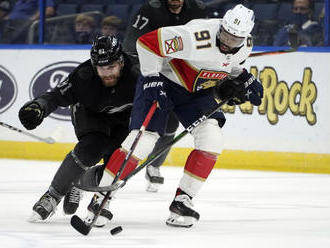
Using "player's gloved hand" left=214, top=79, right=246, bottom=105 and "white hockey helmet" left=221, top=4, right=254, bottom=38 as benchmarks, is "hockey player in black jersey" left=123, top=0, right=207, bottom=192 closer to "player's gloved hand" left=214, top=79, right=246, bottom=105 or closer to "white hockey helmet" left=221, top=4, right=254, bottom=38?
"player's gloved hand" left=214, top=79, right=246, bottom=105

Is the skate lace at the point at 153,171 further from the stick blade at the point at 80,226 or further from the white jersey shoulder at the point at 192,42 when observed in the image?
the stick blade at the point at 80,226

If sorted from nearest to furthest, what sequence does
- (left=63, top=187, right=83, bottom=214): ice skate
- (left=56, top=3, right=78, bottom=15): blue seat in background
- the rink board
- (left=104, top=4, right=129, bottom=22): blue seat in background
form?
(left=63, top=187, right=83, bottom=214): ice skate → the rink board → (left=104, top=4, right=129, bottom=22): blue seat in background → (left=56, top=3, right=78, bottom=15): blue seat in background

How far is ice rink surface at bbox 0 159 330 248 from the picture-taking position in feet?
12.6

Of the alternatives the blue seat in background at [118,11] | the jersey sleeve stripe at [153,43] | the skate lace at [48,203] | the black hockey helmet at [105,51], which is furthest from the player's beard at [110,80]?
the blue seat in background at [118,11]

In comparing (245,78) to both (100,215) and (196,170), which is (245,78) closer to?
(196,170)

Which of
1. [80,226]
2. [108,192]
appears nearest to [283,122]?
[108,192]

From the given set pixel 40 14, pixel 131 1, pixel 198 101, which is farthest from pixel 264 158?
pixel 198 101

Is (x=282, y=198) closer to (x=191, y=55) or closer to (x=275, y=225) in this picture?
(x=275, y=225)

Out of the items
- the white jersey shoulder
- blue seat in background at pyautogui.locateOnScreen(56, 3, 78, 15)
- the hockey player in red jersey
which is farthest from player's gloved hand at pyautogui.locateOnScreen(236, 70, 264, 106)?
blue seat in background at pyautogui.locateOnScreen(56, 3, 78, 15)

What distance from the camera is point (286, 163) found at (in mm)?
7430

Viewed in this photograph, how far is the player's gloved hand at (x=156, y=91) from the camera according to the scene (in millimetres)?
4254

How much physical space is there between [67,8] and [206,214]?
3.64 m

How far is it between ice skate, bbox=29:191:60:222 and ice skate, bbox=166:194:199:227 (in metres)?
0.55

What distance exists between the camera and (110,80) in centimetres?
446
